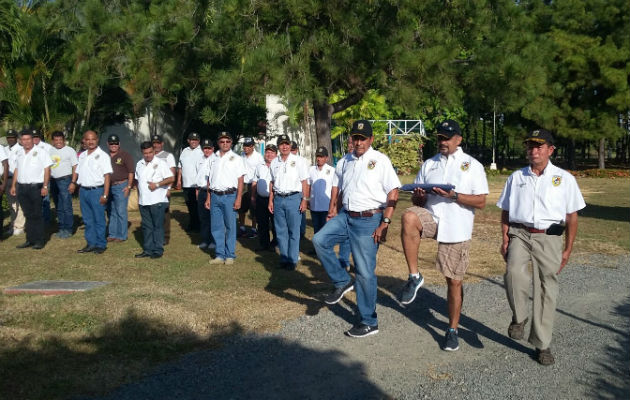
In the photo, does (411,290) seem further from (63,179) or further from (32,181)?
(63,179)

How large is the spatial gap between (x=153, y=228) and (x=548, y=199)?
6147 millimetres

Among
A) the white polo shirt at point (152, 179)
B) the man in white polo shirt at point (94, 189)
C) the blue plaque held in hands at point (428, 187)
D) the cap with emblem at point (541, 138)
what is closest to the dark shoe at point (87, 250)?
the man in white polo shirt at point (94, 189)

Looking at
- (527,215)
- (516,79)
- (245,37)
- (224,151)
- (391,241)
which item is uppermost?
(245,37)

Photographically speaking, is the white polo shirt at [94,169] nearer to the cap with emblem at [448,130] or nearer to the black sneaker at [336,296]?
the black sneaker at [336,296]

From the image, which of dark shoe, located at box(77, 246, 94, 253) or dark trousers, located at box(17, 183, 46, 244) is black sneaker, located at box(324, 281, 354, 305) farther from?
dark trousers, located at box(17, 183, 46, 244)

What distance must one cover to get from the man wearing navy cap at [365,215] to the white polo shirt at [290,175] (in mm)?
2888

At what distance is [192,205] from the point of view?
12211 mm

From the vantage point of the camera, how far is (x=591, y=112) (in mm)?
34625

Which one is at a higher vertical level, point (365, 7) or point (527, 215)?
point (365, 7)

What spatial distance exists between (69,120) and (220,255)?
33.3 feet

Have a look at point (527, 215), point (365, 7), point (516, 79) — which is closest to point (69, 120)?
point (365, 7)

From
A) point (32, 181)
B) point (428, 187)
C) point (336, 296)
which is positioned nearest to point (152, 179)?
point (32, 181)

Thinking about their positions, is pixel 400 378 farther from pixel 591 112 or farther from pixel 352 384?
pixel 591 112

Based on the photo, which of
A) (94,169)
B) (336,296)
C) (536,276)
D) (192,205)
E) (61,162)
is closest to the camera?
(536,276)
